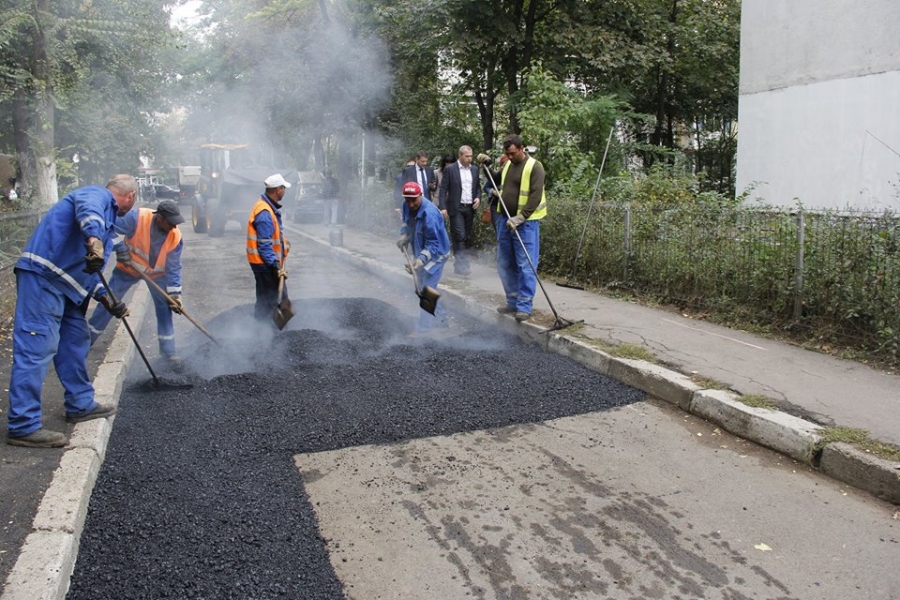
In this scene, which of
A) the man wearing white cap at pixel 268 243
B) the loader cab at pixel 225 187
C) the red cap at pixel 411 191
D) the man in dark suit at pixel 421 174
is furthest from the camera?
the loader cab at pixel 225 187

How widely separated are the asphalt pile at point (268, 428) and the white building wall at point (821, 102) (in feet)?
23.8

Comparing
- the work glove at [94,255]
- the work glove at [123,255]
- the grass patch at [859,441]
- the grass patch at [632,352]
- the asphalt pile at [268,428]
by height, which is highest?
the work glove at [94,255]

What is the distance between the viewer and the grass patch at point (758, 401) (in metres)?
4.27

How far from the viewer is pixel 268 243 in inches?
242

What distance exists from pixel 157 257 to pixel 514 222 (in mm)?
3165

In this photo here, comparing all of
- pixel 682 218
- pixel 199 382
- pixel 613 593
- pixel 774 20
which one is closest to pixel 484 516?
pixel 613 593

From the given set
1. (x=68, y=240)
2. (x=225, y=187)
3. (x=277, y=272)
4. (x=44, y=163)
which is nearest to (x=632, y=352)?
(x=277, y=272)

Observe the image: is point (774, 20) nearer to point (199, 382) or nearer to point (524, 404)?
point (524, 404)

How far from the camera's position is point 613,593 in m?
2.61

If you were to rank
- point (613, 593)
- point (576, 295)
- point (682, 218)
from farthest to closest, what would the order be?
point (576, 295)
point (682, 218)
point (613, 593)

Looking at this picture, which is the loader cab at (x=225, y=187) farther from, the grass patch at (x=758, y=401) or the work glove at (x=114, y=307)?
the grass patch at (x=758, y=401)

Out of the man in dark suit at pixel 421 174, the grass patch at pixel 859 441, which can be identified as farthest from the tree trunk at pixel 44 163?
the grass patch at pixel 859 441

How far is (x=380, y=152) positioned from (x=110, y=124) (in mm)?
20132

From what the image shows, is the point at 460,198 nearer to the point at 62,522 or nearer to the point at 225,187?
the point at 62,522
